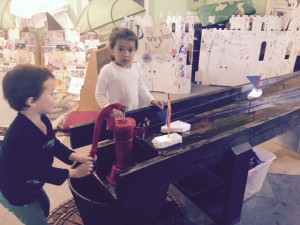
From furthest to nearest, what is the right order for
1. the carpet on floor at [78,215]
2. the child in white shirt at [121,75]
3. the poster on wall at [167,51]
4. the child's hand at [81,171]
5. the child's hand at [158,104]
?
the poster on wall at [167,51]
the child in white shirt at [121,75]
the child's hand at [158,104]
the carpet on floor at [78,215]
the child's hand at [81,171]

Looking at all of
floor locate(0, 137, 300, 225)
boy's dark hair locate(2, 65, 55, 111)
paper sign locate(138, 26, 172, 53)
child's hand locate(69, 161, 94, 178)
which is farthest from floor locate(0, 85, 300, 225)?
paper sign locate(138, 26, 172, 53)

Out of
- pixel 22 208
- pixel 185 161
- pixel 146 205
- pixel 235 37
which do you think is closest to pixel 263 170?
pixel 185 161

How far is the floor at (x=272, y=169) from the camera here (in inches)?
65.8

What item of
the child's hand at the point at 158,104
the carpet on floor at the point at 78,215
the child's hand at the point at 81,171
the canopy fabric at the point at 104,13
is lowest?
the carpet on floor at the point at 78,215

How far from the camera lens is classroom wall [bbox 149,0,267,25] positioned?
4344 mm

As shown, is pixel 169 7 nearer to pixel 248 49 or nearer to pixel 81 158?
pixel 248 49

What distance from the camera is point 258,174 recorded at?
1.78 meters

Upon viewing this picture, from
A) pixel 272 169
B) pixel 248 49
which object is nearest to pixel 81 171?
pixel 272 169

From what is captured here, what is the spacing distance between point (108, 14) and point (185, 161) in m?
3.70

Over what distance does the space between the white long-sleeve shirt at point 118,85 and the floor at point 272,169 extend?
645 mm

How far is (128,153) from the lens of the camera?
1219 millimetres

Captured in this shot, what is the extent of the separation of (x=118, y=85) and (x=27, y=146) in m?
0.93

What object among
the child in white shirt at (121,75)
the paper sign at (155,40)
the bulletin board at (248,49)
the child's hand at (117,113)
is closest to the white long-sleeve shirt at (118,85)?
the child in white shirt at (121,75)

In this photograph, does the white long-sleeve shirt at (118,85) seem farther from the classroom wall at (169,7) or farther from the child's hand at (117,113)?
the classroom wall at (169,7)
